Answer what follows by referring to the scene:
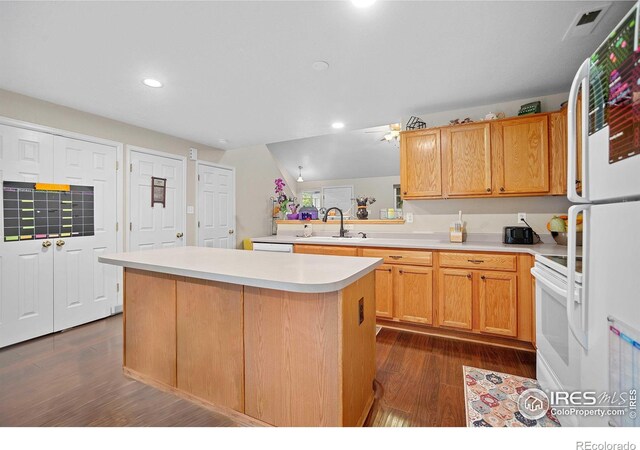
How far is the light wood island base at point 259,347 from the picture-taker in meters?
1.35

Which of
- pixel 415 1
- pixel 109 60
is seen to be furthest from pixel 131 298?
pixel 415 1

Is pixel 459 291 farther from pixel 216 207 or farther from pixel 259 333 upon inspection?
pixel 216 207

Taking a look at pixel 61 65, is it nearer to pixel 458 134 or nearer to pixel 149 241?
pixel 149 241

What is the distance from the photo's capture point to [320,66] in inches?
91.1

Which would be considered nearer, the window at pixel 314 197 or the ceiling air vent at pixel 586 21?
the ceiling air vent at pixel 586 21

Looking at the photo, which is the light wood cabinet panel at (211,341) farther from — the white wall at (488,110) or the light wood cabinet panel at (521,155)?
the white wall at (488,110)

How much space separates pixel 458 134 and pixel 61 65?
11.4 ft

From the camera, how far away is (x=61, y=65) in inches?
88.1

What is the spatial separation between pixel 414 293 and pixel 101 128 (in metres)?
3.83

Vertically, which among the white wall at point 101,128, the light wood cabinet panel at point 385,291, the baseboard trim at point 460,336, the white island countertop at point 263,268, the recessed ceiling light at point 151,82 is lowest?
the baseboard trim at point 460,336

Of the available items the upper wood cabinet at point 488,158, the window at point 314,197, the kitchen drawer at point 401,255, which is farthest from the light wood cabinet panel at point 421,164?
the window at point 314,197

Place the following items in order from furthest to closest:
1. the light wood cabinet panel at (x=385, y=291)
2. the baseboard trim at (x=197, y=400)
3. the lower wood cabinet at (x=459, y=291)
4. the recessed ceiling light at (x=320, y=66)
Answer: the light wood cabinet panel at (x=385, y=291) → the lower wood cabinet at (x=459, y=291) → the recessed ceiling light at (x=320, y=66) → the baseboard trim at (x=197, y=400)

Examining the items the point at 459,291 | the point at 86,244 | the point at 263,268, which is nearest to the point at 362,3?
the point at 263,268

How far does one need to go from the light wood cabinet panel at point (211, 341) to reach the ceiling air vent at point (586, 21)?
2.57 m
